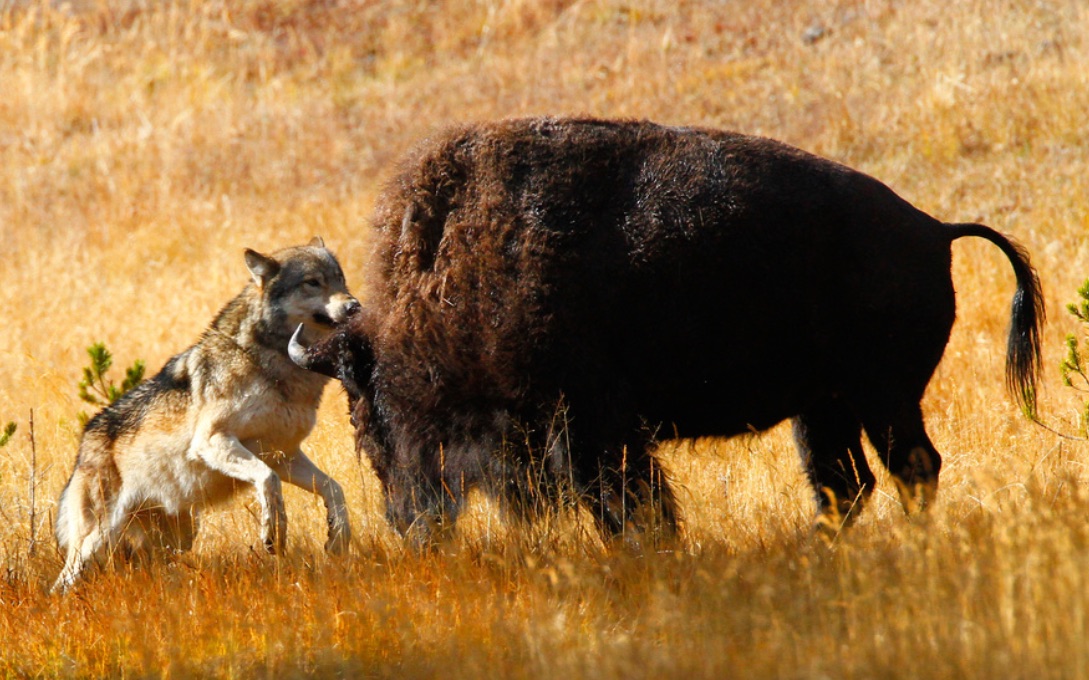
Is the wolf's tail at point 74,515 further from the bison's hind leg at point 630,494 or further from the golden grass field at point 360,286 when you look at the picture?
the bison's hind leg at point 630,494

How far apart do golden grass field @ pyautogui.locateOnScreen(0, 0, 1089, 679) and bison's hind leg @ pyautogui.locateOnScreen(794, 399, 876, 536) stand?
0.63 feet

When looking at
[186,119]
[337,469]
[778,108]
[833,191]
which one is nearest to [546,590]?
[833,191]

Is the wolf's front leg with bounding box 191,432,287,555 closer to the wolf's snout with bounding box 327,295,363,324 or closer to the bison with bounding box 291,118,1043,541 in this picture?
the bison with bounding box 291,118,1043,541

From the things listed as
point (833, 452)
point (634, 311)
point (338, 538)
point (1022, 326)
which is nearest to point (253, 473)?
point (338, 538)

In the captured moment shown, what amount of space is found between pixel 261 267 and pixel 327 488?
55.3 inches

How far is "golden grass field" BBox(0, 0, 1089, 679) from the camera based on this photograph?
4.62 metres

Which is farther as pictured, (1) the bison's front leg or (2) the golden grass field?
(1) the bison's front leg

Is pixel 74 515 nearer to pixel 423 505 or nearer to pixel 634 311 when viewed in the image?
pixel 423 505

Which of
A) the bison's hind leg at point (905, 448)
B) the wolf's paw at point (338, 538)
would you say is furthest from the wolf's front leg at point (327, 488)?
the bison's hind leg at point (905, 448)

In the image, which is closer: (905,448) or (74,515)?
(905,448)

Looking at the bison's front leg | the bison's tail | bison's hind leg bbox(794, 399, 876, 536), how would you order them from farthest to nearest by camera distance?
1. bison's hind leg bbox(794, 399, 876, 536)
2. the bison's tail
3. the bison's front leg

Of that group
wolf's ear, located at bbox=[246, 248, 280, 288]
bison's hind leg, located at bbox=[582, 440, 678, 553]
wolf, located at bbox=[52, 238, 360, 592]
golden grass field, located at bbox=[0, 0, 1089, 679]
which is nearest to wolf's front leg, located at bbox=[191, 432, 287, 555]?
wolf, located at bbox=[52, 238, 360, 592]

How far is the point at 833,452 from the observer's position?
6.79 metres

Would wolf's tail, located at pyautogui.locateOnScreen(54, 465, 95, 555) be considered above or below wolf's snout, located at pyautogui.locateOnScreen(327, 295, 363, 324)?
below
